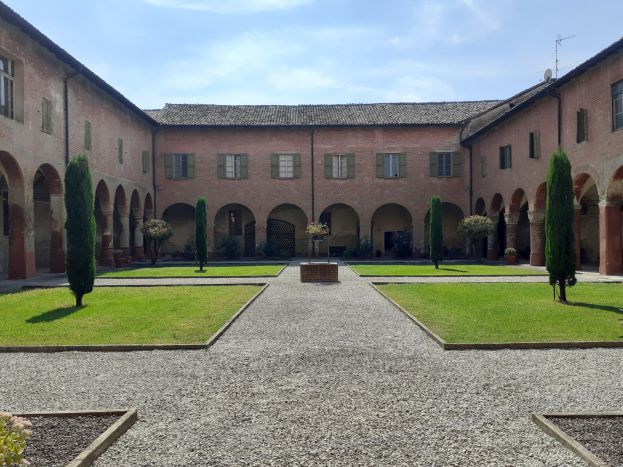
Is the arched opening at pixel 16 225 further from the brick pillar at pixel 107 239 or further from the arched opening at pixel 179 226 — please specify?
the arched opening at pixel 179 226

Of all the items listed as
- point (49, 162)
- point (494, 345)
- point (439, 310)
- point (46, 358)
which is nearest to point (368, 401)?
point (494, 345)

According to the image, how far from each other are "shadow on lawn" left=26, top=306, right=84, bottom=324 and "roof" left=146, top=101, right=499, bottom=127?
68.3 ft

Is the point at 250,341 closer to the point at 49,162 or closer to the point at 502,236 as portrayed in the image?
the point at 49,162

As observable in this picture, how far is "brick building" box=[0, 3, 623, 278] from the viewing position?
19703mm

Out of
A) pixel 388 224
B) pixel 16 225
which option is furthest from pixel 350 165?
pixel 16 225

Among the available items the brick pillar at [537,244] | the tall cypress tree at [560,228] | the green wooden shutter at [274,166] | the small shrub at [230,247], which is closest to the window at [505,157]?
the brick pillar at [537,244]

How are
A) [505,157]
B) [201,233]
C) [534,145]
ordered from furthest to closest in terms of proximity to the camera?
[505,157], [201,233], [534,145]

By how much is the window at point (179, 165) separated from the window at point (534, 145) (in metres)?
18.3

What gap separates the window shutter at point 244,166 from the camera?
3023 cm

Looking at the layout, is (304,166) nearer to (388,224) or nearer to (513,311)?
(388,224)

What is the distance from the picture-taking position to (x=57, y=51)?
17984mm

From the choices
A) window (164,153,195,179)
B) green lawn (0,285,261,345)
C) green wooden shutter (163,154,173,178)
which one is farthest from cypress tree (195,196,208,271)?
green wooden shutter (163,154,173,178)

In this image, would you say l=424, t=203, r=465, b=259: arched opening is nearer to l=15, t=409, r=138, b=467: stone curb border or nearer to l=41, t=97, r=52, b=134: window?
l=41, t=97, r=52, b=134: window

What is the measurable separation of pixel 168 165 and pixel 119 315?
2161cm
